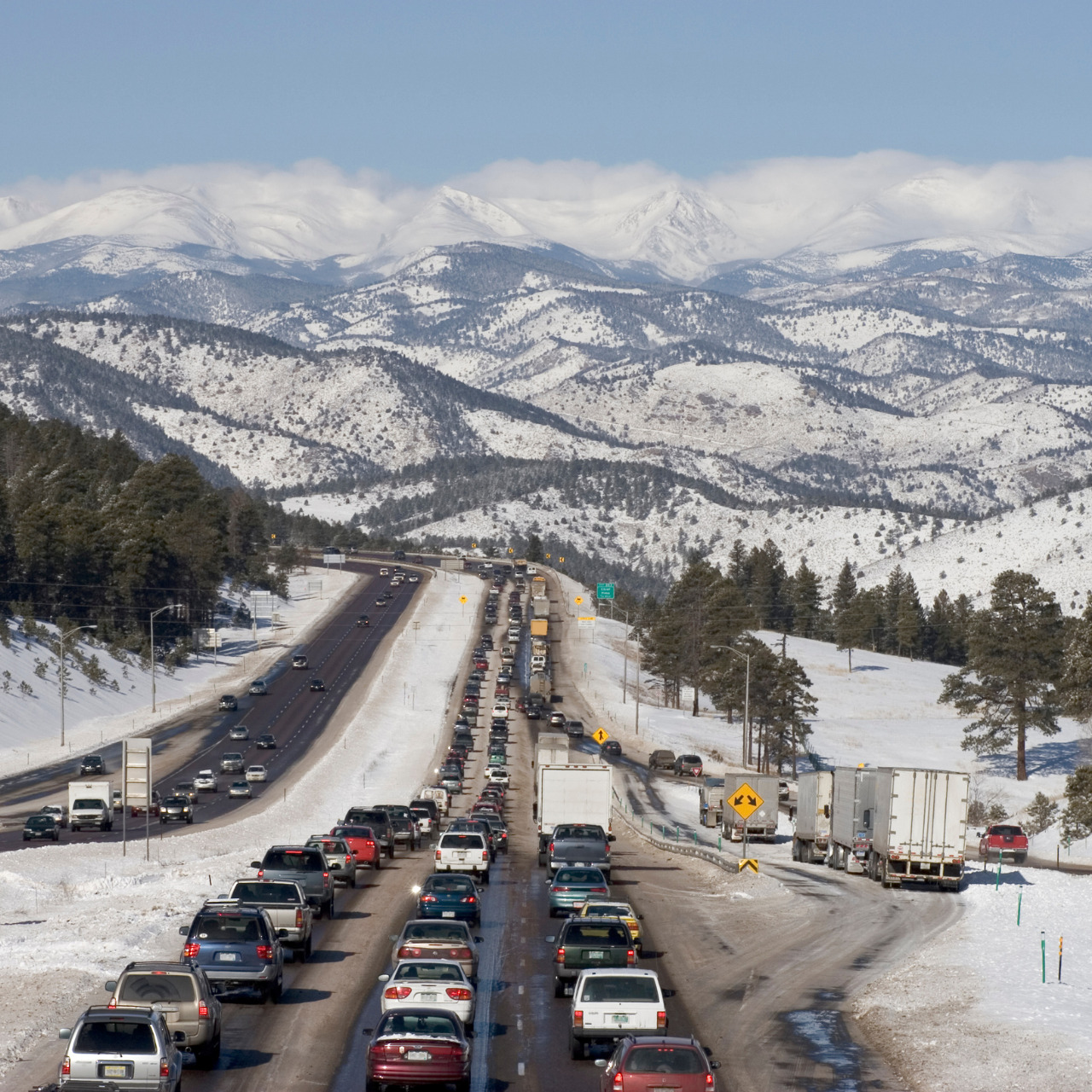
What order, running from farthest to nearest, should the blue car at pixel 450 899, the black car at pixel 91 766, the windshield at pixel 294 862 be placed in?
the black car at pixel 91 766
the windshield at pixel 294 862
the blue car at pixel 450 899

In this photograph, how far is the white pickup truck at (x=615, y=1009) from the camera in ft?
92.0

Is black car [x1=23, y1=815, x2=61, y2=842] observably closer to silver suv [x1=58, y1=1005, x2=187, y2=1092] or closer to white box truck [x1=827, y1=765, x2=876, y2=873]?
white box truck [x1=827, y1=765, x2=876, y2=873]

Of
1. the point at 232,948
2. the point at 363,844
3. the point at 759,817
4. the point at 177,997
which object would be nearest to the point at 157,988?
the point at 177,997

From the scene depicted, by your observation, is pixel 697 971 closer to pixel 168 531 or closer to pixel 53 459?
pixel 168 531

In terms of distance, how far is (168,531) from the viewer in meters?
Answer: 161

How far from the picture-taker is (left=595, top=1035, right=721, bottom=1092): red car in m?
23.1

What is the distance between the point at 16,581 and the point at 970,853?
3725 inches

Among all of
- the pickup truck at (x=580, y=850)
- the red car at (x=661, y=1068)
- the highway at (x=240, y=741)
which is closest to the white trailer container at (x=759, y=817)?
the pickup truck at (x=580, y=850)

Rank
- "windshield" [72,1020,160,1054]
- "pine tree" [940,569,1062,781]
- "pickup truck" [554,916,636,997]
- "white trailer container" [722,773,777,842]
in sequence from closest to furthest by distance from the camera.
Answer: "windshield" [72,1020,160,1054] < "pickup truck" [554,916,636,997] < "white trailer container" [722,773,777,842] < "pine tree" [940,569,1062,781]

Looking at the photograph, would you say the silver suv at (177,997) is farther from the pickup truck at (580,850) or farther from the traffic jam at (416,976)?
the pickup truck at (580,850)

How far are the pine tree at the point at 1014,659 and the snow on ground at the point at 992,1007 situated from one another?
6821 cm

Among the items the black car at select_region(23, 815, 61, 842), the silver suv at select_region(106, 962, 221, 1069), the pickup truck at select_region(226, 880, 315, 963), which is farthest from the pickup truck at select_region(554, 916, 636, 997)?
the black car at select_region(23, 815, 61, 842)

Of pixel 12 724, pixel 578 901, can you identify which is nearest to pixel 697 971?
pixel 578 901

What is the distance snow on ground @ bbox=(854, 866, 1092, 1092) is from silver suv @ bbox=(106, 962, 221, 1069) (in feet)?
36.2
